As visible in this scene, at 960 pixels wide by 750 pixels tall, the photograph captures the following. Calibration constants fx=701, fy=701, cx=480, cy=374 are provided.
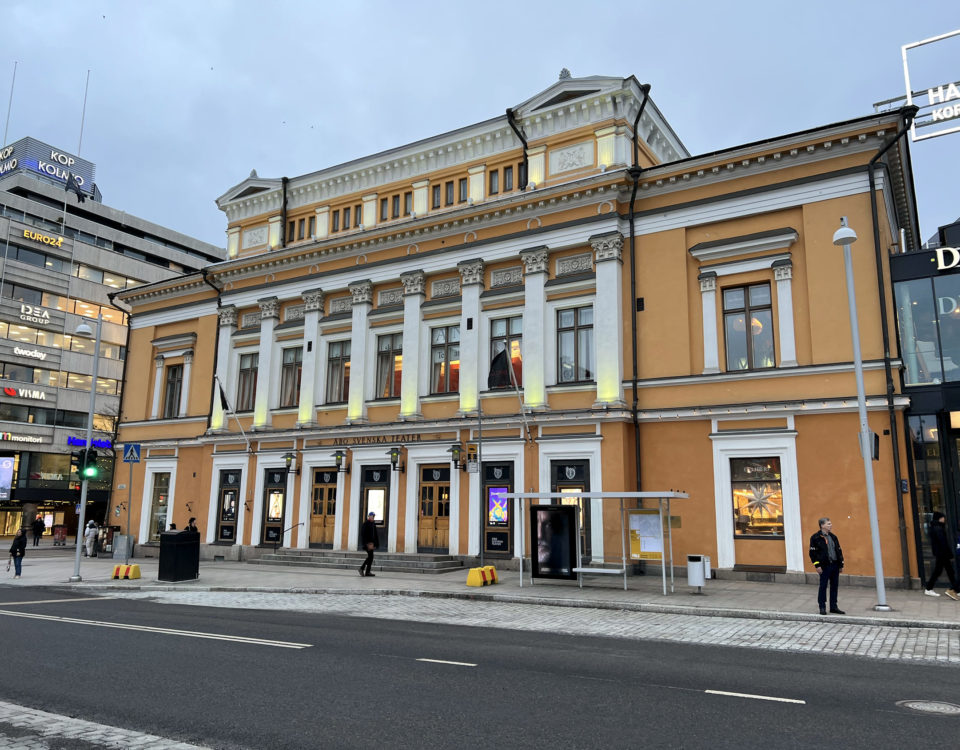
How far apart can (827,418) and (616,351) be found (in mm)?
6384

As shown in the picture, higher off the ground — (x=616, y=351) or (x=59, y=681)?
(x=616, y=351)

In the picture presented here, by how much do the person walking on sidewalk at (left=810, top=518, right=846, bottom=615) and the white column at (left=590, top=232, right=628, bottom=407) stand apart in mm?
8509

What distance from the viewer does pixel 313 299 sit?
97.5ft

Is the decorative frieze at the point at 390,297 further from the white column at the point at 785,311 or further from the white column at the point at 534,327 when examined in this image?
the white column at the point at 785,311

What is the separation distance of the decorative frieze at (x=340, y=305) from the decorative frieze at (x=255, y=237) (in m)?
5.35

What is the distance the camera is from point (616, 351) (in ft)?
73.8

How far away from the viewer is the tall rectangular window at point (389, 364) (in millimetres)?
27844

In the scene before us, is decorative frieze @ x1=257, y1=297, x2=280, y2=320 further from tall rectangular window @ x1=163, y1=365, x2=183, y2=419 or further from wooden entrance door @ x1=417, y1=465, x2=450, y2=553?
wooden entrance door @ x1=417, y1=465, x2=450, y2=553

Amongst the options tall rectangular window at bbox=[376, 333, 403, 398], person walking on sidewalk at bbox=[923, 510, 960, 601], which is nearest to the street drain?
person walking on sidewalk at bbox=[923, 510, 960, 601]

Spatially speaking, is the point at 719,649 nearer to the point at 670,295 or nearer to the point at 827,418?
the point at 827,418

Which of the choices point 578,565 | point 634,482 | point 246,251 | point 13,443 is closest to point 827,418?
A: point 634,482

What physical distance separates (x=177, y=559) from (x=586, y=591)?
12386 mm

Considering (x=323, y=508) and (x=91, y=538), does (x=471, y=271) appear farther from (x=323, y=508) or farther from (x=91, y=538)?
(x=91, y=538)

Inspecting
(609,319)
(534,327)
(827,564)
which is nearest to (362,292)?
(534,327)
